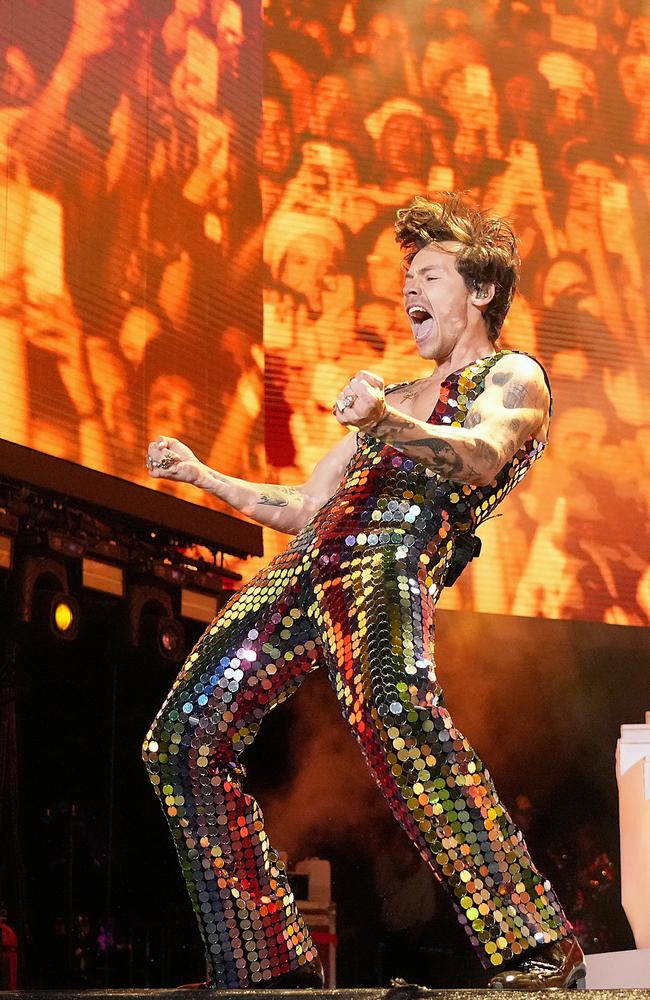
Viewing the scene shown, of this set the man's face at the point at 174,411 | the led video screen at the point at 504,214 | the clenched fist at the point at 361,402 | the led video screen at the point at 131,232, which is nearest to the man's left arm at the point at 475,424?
the clenched fist at the point at 361,402

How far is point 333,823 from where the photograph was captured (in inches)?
258

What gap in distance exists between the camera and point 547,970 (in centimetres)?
177

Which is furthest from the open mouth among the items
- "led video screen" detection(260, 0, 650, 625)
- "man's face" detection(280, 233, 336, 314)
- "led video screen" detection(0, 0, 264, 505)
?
"man's face" detection(280, 233, 336, 314)

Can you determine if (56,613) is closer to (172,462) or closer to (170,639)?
(170,639)

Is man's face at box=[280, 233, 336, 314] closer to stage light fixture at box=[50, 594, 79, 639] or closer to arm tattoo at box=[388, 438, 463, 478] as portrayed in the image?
stage light fixture at box=[50, 594, 79, 639]

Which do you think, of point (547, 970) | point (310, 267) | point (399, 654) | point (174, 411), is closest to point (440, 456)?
point (399, 654)

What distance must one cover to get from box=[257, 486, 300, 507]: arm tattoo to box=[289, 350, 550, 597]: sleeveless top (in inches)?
8.0

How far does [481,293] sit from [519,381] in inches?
8.8

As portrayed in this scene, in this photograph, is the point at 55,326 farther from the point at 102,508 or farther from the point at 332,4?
the point at 332,4

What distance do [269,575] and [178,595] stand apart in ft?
12.0

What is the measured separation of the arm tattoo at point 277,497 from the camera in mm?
2365

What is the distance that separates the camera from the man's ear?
2.23m

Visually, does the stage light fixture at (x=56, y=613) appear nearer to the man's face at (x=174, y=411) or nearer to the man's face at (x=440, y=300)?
the man's face at (x=174, y=411)

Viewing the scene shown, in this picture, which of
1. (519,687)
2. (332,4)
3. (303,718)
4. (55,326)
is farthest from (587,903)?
(332,4)
